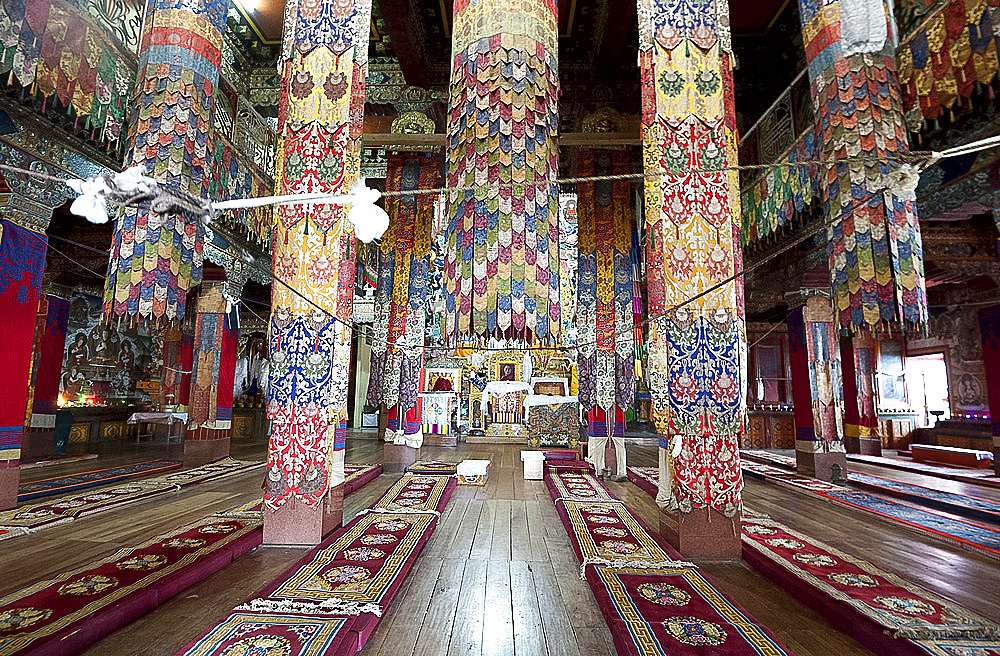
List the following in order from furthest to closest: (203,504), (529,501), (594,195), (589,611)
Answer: (594,195), (529,501), (203,504), (589,611)

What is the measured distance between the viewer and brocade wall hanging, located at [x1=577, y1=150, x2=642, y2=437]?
Answer: 799cm

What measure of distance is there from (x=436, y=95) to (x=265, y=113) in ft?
9.88

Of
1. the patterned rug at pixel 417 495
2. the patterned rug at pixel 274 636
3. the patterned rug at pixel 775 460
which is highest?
the patterned rug at pixel 274 636

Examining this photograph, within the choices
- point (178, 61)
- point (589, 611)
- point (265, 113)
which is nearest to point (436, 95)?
point (265, 113)

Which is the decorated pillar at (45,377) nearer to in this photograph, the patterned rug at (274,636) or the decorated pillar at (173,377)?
the decorated pillar at (173,377)

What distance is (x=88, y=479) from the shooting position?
6.30 meters

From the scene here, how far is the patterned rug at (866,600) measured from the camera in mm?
2197

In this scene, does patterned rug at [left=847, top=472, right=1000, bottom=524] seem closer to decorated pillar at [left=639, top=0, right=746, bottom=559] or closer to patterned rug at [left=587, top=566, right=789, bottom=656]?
decorated pillar at [left=639, top=0, right=746, bottom=559]

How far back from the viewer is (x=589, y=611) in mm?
2637

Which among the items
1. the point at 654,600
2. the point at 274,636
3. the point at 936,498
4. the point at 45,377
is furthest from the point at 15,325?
the point at 936,498

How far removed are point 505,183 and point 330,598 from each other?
2.43 m

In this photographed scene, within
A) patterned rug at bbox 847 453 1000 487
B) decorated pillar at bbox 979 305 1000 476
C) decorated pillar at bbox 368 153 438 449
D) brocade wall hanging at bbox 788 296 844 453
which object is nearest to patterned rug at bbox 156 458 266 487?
decorated pillar at bbox 368 153 438 449

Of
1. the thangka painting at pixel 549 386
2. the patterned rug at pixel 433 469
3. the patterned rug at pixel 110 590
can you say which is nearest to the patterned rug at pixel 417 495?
the patterned rug at pixel 433 469

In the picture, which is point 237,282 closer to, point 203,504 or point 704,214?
point 203,504
